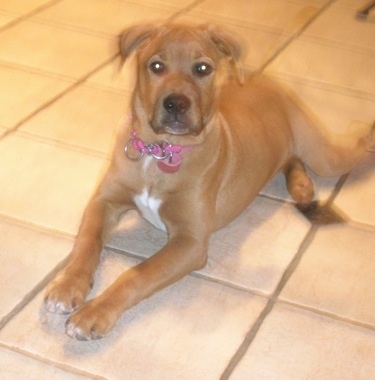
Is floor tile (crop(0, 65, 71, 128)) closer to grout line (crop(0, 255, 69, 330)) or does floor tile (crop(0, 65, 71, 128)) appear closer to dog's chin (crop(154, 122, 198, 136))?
grout line (crop(0, 255, 69, 330))

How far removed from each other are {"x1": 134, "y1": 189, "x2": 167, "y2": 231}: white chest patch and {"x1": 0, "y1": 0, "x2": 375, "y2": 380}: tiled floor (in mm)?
81

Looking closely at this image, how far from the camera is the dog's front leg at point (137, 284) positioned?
2.00 metres

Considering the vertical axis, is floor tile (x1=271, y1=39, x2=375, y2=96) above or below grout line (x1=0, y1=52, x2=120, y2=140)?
below

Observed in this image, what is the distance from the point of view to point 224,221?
2482mm

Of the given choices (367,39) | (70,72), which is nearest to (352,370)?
(70,72)

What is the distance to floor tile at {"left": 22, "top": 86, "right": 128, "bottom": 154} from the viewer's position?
300cm

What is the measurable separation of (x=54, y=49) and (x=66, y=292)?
1.94m

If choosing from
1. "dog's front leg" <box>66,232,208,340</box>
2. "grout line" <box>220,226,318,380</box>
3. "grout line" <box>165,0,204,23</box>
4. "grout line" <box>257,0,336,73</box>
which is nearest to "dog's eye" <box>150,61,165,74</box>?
"dog's front leg" <box>66,232,208,340</box>

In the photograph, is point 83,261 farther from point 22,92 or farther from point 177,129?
point 22,92

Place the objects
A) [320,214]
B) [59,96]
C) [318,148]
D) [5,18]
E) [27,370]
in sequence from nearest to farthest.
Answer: [27,370] < [320,214] < [318,148] < [59,96] < [5,18]

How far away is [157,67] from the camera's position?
220cm

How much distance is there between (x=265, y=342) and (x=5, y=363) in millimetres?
694

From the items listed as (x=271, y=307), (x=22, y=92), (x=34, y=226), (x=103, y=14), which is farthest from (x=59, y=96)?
(x=271, y=307)

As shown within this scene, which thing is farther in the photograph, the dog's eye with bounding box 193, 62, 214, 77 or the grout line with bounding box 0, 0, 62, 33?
the grout line with bounding box 0, 0, 62, 33
